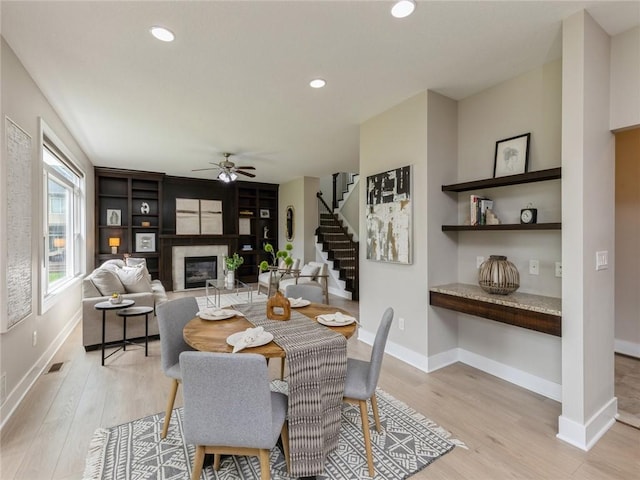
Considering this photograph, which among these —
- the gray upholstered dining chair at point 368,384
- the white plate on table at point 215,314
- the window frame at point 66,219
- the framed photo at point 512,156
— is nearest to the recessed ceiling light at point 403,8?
the framed photo at point 512,156

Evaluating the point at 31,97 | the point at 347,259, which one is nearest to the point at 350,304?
the point at 347,259

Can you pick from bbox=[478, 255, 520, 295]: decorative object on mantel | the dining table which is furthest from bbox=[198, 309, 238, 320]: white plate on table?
bbox=[478, 255, 520, 295]: decorative object on mantel

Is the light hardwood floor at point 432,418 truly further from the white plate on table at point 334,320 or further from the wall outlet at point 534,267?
the wall outlet at point 534,267

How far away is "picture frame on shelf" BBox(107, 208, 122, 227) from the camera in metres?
6.59

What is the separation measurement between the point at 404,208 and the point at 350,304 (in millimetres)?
3109

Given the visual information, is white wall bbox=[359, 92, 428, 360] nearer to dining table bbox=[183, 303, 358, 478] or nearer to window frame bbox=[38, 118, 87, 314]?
dining table bbox=[183, 303, 358, 478]

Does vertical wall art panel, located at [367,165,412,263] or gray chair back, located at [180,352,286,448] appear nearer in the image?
gray chair back, located at [180,352,286,448]

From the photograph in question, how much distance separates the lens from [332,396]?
1707mm

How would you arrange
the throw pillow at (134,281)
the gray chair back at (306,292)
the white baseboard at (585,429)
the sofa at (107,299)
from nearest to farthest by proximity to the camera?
the white baseboard at (585,429), the gray chair back at (306,292), the sofa at (107,299), the throw pillow at (134,281)

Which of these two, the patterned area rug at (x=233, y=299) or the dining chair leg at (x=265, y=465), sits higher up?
the dining chair leg at (x=265, y=465)

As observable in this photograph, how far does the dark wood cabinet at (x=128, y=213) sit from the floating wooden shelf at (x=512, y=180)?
642 cm

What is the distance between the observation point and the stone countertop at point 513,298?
215 centimetres

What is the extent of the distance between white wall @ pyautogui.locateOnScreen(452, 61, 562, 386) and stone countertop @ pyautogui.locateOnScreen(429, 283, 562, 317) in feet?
0.53

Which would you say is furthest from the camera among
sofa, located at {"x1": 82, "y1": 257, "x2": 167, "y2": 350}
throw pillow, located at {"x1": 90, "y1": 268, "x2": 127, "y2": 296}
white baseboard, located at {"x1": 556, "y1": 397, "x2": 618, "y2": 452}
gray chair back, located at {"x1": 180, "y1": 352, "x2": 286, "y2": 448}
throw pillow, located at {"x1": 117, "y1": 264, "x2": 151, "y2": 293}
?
throw pillow, located at {"x1": 117, "y1": 264, "x2": 151, "y2": 293}
